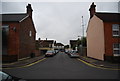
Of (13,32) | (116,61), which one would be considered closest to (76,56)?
(116,61)

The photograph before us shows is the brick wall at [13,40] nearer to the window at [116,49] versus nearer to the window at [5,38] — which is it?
the window at [5,38]

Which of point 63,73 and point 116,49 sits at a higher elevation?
point 116,49

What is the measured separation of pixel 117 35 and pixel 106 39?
206 centimetres

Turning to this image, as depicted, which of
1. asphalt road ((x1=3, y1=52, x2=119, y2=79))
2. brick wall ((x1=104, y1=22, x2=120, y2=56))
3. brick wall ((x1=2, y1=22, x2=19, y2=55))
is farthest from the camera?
brick wall ((x1=2, y1=22, x2=19, y2=55))

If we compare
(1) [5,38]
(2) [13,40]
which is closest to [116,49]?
(2) [13,40]

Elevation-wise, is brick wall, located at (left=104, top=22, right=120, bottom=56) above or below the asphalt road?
above

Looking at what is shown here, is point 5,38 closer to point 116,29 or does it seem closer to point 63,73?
point 63,73

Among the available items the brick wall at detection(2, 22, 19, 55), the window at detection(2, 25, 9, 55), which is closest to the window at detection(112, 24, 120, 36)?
the brick wall at detection(2, 22, 19, 55)

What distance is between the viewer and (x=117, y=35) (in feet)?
61.2

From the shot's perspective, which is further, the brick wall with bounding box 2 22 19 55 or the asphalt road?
the brick wall with bounding box 2 22 19 55

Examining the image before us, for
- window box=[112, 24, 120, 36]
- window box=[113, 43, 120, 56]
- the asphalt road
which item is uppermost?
window box=[112, 24, 120, 36]

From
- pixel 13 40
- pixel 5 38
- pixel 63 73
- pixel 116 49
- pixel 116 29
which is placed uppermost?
pixel 116 29

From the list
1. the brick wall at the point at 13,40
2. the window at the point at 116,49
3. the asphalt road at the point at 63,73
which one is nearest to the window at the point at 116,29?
the window at the point at 116,49

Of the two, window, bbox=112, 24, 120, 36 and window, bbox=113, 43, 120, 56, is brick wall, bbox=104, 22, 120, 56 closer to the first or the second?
window, bbox=113, 43, 120, 56
